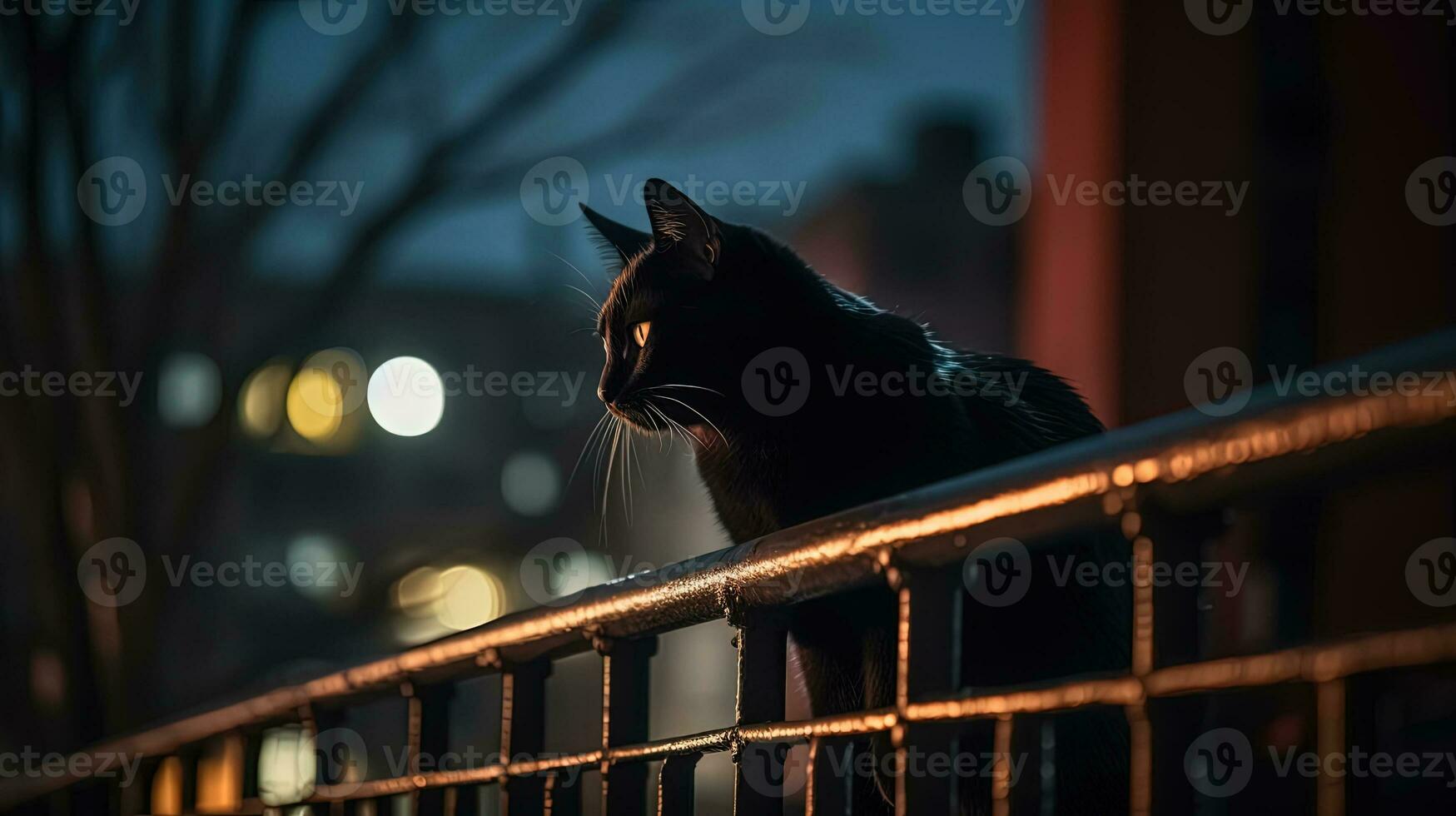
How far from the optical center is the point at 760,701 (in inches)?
56.4

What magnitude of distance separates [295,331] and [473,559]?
248 cm

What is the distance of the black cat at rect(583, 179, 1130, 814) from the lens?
6.26 feet

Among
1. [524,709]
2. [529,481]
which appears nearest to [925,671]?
[524,709]

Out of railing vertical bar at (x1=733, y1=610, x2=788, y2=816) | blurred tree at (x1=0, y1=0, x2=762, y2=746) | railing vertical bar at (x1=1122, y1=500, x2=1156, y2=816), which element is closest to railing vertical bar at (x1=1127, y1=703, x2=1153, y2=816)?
railing vertical bar at (x1=1122, y1=500, x2=1156, y2=816)

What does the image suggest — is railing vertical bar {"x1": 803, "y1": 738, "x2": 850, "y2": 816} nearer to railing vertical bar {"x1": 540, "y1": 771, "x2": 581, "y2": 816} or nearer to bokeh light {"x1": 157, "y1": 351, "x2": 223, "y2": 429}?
railing vertical bar {"x1": 540, "y1": 771, "x2": 581, "y2": 816}

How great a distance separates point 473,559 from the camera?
7547 mm

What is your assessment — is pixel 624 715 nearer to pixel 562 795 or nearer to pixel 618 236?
pixel 562 795

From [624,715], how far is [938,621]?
2.30 ft

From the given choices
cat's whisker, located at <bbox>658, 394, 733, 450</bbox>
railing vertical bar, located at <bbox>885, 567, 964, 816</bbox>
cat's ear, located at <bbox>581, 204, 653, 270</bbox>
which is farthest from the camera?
cat's ear, located at <bbox>581, 204, 653, 270</bbox>

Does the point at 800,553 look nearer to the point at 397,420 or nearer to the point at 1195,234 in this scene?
the point at 1195,234

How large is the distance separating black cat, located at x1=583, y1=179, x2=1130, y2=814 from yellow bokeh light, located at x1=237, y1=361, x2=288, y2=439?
296cm

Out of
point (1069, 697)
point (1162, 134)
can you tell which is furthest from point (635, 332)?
point (1162, 134)

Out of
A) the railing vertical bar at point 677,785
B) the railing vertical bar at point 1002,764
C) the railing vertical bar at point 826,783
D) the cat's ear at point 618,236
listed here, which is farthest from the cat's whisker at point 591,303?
the railing vertical bar at point 1002,764

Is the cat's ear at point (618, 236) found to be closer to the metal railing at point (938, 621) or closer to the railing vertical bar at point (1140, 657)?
the metal railing at point (938, 621)
